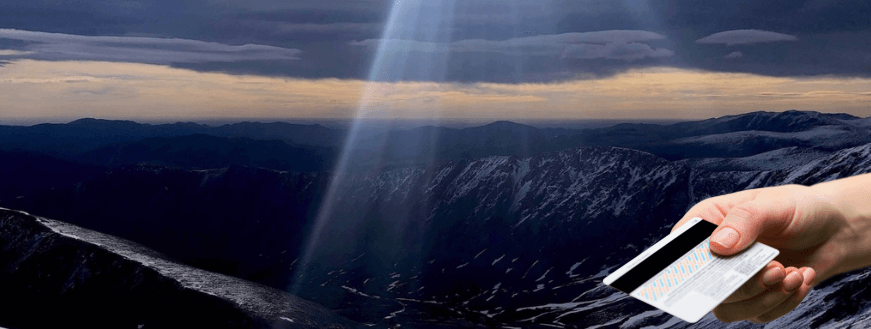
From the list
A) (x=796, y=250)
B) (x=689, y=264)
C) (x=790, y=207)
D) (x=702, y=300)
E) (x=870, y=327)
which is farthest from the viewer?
(x=870, y=327)

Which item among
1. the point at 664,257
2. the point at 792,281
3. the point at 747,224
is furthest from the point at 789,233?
the point at 664,257

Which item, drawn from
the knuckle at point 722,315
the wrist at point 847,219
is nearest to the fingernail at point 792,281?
the knuckle at point 722,315

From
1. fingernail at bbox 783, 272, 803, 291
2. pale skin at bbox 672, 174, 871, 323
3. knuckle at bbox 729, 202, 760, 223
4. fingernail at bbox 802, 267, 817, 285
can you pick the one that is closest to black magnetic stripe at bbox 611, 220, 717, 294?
pale skin at bbox 672, 174, 871, 323

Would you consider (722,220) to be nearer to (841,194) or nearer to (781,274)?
(781,274)

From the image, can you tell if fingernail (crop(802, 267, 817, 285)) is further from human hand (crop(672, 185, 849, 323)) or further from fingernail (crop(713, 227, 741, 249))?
fingernail (crop(713, 227, 741, 249))

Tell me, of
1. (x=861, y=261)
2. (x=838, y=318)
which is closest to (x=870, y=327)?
(x=838, y=318)

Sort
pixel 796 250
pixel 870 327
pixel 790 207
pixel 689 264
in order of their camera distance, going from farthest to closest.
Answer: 1. pixel 870 327
2. pixel 796 250
3. pixel 790 207
4. pixel 689 264

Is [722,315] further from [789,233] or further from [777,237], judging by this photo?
[789,233]
